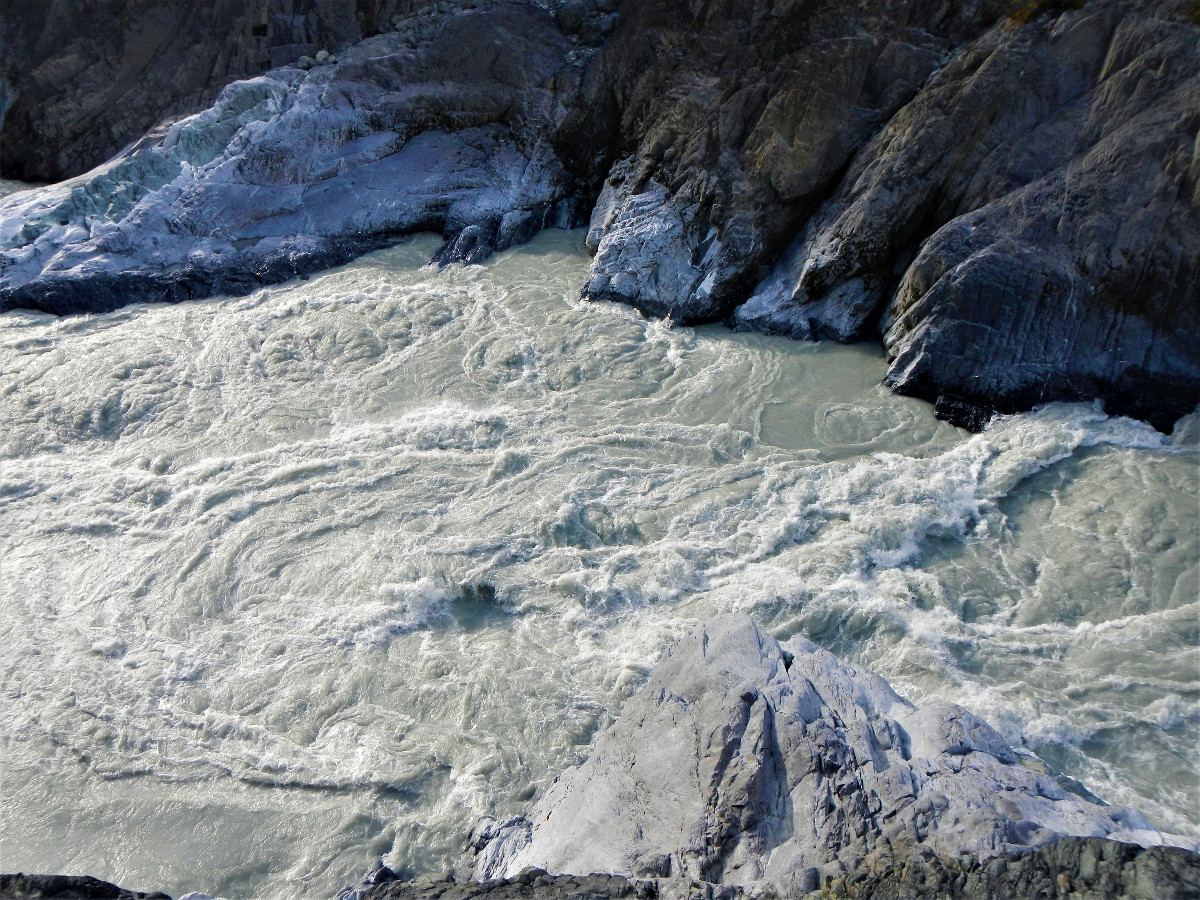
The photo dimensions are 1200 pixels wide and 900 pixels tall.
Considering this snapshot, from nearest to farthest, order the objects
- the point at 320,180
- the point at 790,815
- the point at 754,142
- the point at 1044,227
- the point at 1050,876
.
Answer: the point at 1050,876 → the point at 790,815 → the point at 1044,227 → the point at 754,142 → the point at 320,180

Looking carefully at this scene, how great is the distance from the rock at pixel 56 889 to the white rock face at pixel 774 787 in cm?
158

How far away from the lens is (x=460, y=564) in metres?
6.52

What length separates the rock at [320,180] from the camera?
9859 mm

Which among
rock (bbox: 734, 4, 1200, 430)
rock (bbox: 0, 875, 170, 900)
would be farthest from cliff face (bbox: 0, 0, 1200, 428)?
rock (bbox: 0, 875, 170, 900)

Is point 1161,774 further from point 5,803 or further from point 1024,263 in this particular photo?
point 5,803

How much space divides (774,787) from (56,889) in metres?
2.84

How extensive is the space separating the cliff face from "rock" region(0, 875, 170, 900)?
7.01m

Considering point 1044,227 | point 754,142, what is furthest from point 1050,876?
point 754,142

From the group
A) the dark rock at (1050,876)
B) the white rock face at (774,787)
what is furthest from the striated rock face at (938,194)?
the dark rock at (1050,876)

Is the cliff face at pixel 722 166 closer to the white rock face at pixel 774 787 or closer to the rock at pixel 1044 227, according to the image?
the rock at pixel 1044 227

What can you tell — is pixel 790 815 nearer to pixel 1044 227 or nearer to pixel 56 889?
pixel 56 889

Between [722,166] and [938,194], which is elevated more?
[938,194]

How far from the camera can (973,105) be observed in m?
8.71

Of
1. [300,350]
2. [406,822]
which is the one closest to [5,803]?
[406,822]
